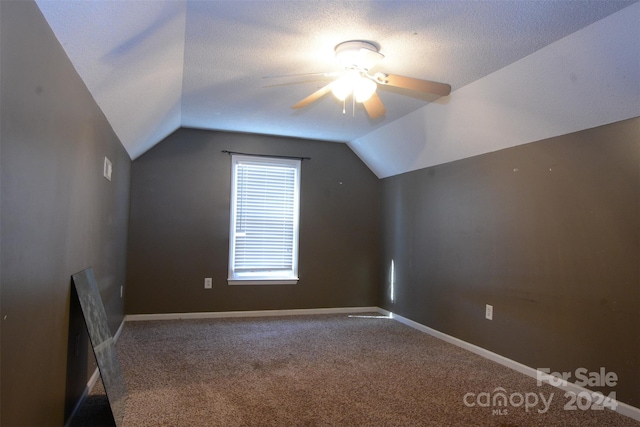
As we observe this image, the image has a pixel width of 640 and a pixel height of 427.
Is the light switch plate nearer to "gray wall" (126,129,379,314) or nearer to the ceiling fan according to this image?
"gray wall" (126,129,379,314)

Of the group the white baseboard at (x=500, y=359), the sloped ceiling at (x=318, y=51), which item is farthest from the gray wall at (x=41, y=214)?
the white baseboard at (x=500, y=359)

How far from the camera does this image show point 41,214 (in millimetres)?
1653

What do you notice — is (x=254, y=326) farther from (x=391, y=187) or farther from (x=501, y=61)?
(x=501, y=61)

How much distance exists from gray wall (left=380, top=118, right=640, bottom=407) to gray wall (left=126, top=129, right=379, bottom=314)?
1095mm

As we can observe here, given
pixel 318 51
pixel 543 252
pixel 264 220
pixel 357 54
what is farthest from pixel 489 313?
pixel 264 220

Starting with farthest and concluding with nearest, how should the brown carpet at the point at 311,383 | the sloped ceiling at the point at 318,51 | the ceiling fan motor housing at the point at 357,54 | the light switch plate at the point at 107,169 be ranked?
the light switch plate at the point at 107,169, the ceiling fan motor housing at the point at 357,54, the brown carpet at the point at 311,383, the sloped ceiling at the point at 318,51

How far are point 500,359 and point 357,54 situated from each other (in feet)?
8.87

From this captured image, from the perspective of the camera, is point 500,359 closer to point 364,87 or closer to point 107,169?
point 364,87

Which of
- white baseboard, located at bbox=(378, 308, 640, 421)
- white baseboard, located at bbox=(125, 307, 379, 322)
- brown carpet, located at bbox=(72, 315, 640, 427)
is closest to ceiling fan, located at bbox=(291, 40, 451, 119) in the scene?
brown carpet, located at bbox=(72, 315, 640, 427)

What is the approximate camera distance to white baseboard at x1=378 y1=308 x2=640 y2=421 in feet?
8.08

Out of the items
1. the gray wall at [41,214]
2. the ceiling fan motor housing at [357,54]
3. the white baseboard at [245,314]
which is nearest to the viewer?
the gray wall at [41,214]

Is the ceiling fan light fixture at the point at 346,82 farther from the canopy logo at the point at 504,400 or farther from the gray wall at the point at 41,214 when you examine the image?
the canopy logo at the point at 504,400

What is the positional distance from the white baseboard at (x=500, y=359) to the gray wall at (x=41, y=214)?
3.10 metres

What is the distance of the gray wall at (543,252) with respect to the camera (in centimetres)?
254
